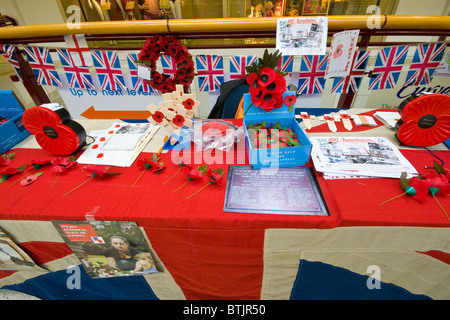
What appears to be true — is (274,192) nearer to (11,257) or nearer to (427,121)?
(427,121)

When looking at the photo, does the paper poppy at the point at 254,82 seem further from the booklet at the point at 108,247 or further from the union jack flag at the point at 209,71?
the union jack flag at the point at 209,71

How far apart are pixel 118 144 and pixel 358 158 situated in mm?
1097

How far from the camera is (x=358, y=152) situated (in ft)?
2.75

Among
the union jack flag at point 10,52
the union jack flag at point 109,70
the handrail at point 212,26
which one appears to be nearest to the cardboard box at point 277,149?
the handrail at point 212,26

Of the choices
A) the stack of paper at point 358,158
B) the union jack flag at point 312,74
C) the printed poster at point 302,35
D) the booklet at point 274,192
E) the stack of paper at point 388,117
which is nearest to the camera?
the booklet at point 274,192

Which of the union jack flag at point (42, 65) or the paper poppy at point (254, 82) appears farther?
the union jack flag at point (42, 65)

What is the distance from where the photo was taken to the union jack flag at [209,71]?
1.65 m

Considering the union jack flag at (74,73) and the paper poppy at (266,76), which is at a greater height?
the paper poppy at (266,76)

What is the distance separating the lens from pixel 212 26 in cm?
135

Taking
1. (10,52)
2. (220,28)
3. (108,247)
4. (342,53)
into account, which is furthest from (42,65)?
(342,53)

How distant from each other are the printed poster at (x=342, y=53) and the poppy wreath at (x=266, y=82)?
35.1 inches

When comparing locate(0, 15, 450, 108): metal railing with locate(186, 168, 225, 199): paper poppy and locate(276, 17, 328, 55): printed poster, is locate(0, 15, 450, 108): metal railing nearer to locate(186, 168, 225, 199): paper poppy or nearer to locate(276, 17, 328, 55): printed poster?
locate(276, 17, 328, 55): printed poster
